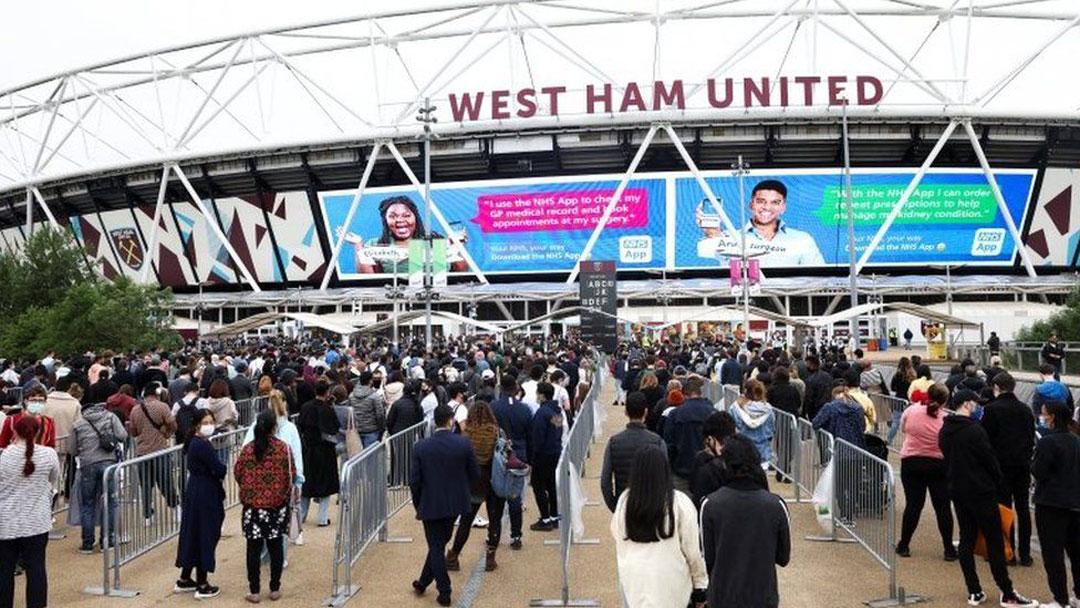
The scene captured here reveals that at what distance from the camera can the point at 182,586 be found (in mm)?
8734

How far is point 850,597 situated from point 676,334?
134 feet

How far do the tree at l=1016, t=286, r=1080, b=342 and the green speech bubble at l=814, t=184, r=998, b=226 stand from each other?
17.3m

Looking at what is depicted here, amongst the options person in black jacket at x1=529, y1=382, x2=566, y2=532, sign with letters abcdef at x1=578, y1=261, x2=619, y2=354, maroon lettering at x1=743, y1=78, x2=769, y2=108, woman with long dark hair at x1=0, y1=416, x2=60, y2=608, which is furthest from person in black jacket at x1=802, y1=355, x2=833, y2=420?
maroon lettering at x1=743, y1=78, x2=769, y2=108

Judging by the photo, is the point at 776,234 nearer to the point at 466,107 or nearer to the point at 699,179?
the point at 699,179

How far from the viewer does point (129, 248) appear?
2440 inches

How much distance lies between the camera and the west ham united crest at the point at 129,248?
2431 inches

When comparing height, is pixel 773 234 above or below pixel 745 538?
above

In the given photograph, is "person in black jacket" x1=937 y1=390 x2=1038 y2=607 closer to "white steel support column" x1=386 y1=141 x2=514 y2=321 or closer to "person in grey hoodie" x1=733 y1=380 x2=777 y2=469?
"person in grey hoodie" x1=733 y1=380 x2=777 y2=469

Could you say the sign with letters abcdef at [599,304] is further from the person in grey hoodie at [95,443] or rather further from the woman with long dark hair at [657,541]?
the woman with long dark hair at [657,541]

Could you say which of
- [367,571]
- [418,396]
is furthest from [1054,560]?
[418,396]

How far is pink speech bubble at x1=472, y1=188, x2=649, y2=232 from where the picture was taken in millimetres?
53719

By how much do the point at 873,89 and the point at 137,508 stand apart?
158 ft

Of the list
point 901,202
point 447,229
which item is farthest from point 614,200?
point 901,202

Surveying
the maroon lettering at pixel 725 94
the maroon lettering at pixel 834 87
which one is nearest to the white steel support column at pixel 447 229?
the maroon lettering at pixel 725 94
